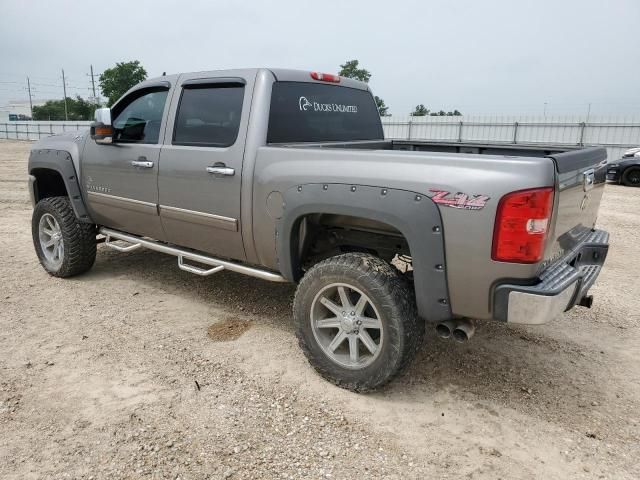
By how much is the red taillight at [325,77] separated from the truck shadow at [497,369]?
1.96m

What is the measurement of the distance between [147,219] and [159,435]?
83.7 inches

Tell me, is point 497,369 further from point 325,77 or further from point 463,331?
point 325,77

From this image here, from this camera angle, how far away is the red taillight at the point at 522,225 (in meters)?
2.34

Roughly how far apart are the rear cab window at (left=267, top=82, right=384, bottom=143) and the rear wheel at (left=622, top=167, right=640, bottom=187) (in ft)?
37.0

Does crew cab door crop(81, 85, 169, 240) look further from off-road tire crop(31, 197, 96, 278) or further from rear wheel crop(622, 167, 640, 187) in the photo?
rear wheel crop(622, 167, 640, 187)

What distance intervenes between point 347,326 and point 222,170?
4.61 feet

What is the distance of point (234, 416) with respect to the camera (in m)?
2.84

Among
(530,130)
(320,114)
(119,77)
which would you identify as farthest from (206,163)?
(119,77)

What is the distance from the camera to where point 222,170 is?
352 cm

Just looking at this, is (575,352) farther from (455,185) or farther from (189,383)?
(189,383)

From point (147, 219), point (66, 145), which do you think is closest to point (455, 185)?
point (147, 219)

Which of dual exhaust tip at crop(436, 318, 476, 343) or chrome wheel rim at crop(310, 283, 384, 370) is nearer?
dual exhaust tip at crop(436, 318, 476, 343)

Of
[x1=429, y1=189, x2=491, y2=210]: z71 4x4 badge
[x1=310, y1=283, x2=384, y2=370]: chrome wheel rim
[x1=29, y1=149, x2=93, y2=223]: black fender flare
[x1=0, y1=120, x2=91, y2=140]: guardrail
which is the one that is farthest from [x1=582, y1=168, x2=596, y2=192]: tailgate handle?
[x1=0, y1=120, x2=91, y2=140]: guardrail

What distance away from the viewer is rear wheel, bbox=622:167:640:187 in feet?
43.0
